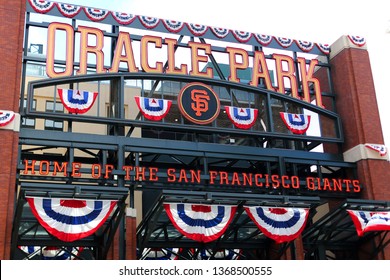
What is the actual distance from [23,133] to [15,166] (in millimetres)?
2054

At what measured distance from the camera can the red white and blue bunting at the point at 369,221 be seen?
2816cm

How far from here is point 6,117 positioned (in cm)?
2634

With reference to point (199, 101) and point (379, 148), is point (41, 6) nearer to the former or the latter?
point (199, 101)

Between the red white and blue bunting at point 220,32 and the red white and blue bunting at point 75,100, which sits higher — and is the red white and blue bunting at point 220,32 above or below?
above

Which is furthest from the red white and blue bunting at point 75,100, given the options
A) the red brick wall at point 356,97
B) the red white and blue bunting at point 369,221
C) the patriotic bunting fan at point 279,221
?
the red brick wall at point 356,97

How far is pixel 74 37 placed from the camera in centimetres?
3053

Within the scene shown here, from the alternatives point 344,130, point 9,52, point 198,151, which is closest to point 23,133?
point 9,52

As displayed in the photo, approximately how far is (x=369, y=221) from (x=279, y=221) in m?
4.55

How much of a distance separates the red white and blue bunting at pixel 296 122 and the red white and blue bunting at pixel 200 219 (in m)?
7.80

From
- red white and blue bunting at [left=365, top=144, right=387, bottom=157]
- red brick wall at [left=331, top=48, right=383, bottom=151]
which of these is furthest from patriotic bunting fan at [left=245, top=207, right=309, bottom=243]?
red brick wall at [left=331, top=48, right=383, bottom=151]

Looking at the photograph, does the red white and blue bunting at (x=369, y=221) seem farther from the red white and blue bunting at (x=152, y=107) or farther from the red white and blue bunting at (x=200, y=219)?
the red white and blue bunting at (x=152, y=107)

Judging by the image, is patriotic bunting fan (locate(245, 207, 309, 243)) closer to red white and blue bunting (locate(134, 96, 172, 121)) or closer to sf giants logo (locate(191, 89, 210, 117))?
sf giants logo (locate(191, 89, 210, 117))

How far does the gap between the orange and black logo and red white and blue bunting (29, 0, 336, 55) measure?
3.86 metres
